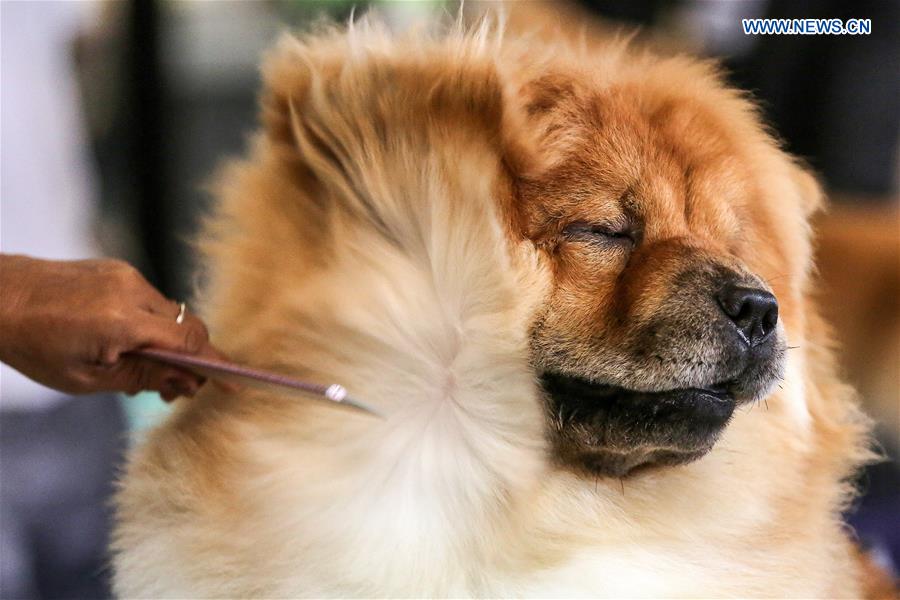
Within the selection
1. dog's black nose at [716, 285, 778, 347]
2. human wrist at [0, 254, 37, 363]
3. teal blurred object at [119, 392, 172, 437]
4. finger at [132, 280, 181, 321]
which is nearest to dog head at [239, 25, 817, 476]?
dog's black nose at [716, 285, 778, 347]

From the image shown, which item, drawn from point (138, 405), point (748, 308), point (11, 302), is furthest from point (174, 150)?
point (748, 308)

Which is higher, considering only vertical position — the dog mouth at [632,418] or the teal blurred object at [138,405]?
the dog mouth at [632,418]

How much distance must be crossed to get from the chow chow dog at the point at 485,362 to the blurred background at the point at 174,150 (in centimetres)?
17

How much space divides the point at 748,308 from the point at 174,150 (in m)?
2.35

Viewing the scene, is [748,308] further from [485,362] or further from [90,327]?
[90,327]

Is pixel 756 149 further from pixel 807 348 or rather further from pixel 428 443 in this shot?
pixel 428 443

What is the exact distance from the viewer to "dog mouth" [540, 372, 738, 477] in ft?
2.47

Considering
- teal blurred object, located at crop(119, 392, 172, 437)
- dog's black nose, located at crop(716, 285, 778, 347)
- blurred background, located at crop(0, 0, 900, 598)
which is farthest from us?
teal blurred object, located at crop(119, 392, 172, 437)

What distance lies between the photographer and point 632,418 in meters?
0.76

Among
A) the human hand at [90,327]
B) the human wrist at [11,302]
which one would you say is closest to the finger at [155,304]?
the human hand at [90,327]

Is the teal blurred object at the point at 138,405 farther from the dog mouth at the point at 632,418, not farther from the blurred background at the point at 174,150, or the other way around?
the dog mouth at the point at 632,418

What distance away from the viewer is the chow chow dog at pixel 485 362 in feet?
2.47

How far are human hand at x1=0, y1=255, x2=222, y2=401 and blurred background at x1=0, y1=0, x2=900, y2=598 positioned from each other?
0.16m

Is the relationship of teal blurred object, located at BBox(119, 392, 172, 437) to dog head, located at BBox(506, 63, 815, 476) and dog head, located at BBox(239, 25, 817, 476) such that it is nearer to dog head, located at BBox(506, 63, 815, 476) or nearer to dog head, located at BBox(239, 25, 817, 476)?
dog head, located at BBox(239, 25, 817, 476)
